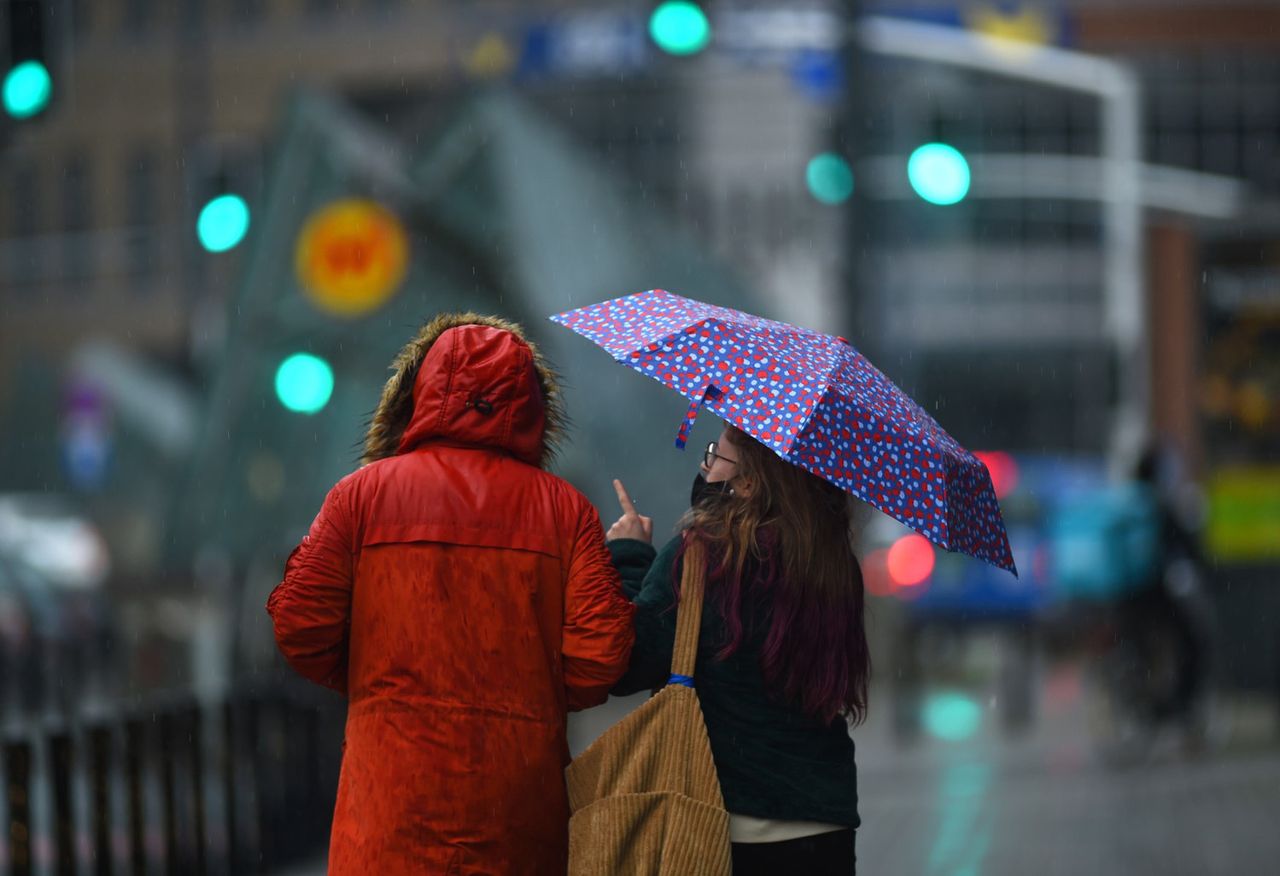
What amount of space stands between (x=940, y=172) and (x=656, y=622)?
24.5ft

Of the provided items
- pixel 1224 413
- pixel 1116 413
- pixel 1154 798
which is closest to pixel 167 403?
pixel 1116 413

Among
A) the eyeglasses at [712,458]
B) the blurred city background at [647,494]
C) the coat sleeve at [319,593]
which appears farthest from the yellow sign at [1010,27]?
the coat sleeve at [319,593]

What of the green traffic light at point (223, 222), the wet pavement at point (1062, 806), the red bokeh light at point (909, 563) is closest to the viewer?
the wet pavement at point (1062, 806)

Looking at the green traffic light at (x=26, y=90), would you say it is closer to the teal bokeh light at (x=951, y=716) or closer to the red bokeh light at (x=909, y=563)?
the teal bokeh light at (x=951, y=716)

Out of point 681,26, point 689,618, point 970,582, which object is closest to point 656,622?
point 689,618

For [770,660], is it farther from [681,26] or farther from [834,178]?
[834,178]

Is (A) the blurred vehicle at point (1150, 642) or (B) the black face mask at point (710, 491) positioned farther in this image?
(A) the blurred vehicle at point (1150, 642)

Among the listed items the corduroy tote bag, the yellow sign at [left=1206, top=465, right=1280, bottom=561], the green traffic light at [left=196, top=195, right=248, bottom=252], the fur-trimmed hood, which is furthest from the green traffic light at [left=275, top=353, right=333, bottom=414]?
the corduroy tote bag

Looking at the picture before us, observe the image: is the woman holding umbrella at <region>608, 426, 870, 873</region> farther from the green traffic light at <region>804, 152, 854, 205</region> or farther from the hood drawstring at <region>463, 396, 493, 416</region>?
the green traffic light at <region>804, 152, 854, 205</region>

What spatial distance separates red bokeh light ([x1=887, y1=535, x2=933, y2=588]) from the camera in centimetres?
2220

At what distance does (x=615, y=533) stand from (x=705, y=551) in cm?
35

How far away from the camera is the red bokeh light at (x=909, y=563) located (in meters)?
22.2

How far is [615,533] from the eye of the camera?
459 cm

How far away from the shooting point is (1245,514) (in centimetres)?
1570
